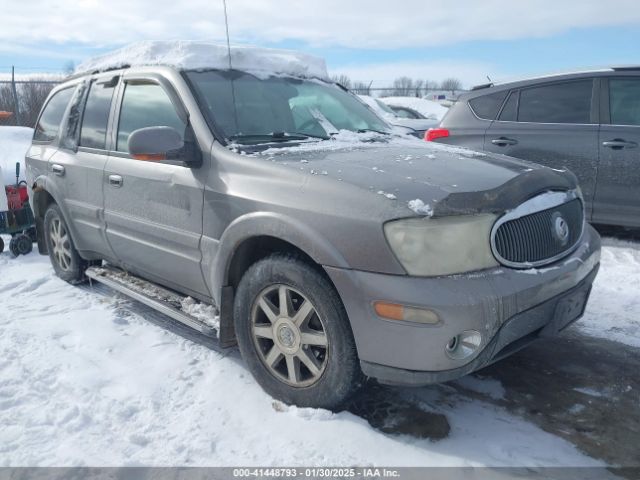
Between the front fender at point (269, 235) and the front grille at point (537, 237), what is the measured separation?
734 millimetres

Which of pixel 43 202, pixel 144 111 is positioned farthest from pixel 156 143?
pixel 43 202

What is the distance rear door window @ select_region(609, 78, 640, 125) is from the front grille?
3.04 metres

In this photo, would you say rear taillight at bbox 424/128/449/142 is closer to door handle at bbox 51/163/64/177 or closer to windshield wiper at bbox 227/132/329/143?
windshield wiper at bbox 227/132/329/143

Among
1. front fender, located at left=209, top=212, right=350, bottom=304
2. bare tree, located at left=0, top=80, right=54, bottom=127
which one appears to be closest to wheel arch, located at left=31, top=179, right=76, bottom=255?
front fender, located at left=209, top=212, right=350, bottom=304

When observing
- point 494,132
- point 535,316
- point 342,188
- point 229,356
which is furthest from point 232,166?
point 494,132

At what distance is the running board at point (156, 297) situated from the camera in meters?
3.31

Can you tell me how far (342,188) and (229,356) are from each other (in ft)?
4.85

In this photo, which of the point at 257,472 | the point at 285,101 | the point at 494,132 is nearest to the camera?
the point at 257,472

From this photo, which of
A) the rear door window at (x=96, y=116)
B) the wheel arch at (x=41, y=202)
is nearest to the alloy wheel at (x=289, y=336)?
the rear door window at (x=96, y=116)

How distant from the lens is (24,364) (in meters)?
3.34

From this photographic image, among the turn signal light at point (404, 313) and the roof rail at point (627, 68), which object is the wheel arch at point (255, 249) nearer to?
the turn signal light at point (404, 313)

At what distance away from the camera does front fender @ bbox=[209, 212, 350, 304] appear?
251 centimetres

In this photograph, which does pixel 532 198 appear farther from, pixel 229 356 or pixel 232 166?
pixel 229 356

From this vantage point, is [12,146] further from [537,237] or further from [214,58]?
[537,237]
